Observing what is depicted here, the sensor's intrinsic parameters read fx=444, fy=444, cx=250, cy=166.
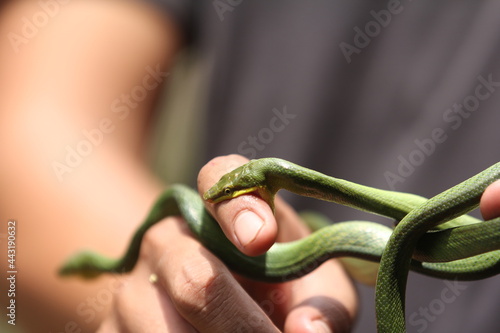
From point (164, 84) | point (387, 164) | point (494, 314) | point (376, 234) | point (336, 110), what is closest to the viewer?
point (376, 234)

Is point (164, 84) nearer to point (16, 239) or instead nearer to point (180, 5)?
point (180, 5)

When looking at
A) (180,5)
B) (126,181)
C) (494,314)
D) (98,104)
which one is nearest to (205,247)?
(126,181)
